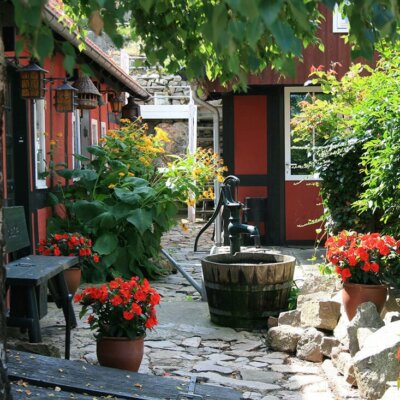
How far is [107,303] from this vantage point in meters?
5.00

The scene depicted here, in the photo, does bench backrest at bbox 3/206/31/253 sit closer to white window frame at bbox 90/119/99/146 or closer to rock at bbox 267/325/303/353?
rock at bbox 267/325/303/353

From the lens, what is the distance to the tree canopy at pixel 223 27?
188 cm

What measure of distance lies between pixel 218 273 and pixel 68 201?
320 cm

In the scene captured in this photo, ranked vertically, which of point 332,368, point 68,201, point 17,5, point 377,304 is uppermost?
point 17,5

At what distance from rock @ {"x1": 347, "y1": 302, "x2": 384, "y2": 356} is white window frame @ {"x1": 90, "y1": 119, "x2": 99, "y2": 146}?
7.77 metres

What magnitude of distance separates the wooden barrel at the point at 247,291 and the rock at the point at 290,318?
280mm

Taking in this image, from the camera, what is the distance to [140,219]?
894cm

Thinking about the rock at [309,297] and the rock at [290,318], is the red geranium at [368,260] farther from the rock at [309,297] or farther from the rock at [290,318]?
the rock at [309,297]

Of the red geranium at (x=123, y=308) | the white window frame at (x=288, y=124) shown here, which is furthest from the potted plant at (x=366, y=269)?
the white window frame at (x=288, y=124)

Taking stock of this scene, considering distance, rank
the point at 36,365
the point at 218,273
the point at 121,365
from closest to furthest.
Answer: the point at 36,365 → the point at 121,365 → the point at 218,273

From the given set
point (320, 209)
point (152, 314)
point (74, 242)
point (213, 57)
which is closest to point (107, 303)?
point (152, 314)

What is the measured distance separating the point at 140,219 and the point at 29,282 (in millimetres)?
3923

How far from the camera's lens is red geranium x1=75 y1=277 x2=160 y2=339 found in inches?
195

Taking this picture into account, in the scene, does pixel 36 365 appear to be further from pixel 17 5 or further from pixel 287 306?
pixel 287 306
